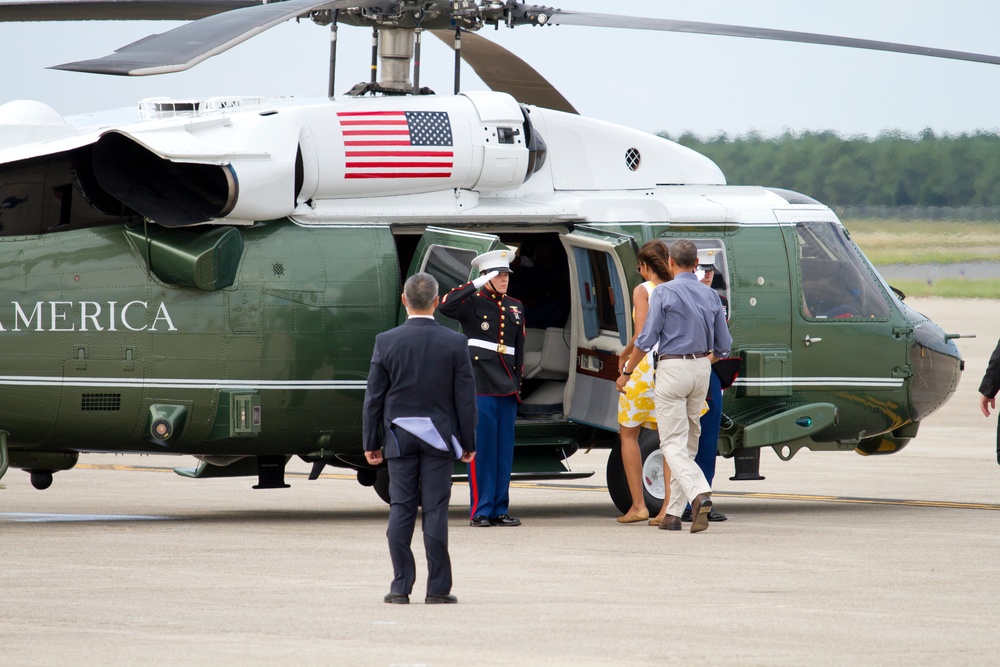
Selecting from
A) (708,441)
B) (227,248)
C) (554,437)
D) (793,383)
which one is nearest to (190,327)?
(227,248)

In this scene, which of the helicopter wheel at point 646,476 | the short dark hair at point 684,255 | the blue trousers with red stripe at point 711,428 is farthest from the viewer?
the helicopter wheel at point 646,476

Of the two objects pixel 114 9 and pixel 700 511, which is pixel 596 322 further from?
pixel 114 9

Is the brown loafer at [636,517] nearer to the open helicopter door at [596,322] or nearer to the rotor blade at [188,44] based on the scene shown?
the open helicopter door at [596,322]

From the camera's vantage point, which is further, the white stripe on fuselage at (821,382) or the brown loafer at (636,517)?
the white stripe on fuselage at (821,382)

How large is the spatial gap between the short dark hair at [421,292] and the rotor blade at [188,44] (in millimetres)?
2131

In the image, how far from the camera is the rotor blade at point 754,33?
40.0 feet

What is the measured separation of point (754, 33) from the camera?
1233cm

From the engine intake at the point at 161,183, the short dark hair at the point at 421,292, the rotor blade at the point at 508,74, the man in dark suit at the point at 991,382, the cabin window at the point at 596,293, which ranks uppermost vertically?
the rotor blade at the point at 508,74

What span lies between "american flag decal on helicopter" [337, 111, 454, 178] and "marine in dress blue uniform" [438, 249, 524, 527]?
0.98m

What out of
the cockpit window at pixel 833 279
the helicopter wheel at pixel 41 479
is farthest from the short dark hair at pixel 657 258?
A: the helicopter wheel at pixel 41 479

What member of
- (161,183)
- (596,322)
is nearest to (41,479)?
(161,183)

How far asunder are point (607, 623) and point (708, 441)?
184 inches

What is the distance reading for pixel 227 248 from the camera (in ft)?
38.4

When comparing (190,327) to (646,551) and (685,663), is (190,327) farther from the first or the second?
(685,663)
